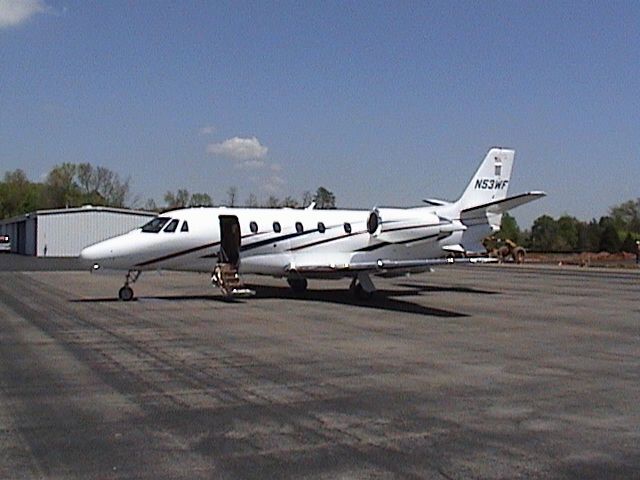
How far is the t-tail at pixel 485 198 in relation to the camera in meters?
25.8

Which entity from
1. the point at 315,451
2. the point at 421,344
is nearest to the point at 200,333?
the point at 421,344

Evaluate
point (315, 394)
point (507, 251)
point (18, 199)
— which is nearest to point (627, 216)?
point (507, 251)

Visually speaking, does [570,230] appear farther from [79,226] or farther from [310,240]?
[310,240]

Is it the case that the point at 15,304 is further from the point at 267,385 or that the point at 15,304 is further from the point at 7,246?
the point at 7,246

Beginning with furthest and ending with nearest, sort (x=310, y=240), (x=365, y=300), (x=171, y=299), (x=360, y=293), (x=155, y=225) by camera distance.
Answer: (x=310, y=240)
(x=360, y=293)
(x=365, y=300)
(x=171, y=299)
(x=155, y=225)

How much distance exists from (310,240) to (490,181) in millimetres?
7161

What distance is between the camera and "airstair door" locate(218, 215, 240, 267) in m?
22.6

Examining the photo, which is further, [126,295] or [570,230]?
[570,230]

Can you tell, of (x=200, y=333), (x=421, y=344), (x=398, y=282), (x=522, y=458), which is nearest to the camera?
(x=522, y=458)

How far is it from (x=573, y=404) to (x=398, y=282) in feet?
77.2

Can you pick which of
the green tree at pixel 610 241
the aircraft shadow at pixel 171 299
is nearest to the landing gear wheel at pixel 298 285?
the aircraft shadow at pixel 171 299

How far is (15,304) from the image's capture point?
843 inches

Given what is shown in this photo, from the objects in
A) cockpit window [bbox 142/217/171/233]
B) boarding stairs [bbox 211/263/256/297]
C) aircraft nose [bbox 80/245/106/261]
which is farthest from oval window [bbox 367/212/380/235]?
aircraft nose [bbox 80/245/106/261]

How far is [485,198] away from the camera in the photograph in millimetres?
27000
